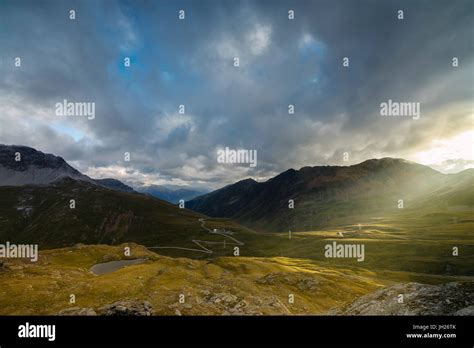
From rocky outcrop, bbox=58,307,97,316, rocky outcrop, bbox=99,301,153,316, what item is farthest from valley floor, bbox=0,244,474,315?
rocky outcrop, bbox=58,307,97,316

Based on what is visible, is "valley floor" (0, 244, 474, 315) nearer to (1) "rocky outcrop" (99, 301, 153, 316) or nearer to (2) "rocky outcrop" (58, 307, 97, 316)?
(1) "rocky outcrop" (99, 301, 153, 316)

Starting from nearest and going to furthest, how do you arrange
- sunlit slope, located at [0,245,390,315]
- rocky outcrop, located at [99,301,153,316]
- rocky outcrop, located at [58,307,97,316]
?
1. rocky outcrop, located at [99,301,153,316]
2. rocky outcrop, located at [58,307,97,316]
3. sunlit slope, located at [0,245,390,315]

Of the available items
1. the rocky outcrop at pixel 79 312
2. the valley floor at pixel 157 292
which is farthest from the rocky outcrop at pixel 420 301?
the rocky outcrop at pixel 79 312

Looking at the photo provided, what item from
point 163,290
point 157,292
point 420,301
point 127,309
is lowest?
point 163,290

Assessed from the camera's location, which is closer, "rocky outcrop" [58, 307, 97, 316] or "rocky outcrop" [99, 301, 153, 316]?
"rocky outcrop" [99, 301, 153, 316]

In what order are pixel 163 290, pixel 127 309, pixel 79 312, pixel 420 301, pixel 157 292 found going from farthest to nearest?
1. pixel 163 290
2. pixel 157 292
3. pixel 79 312
4. pixel 127 309
5. pixel 420 301

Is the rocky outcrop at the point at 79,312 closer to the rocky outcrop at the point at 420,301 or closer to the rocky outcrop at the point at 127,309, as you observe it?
the rocky outcrop at the point at 127,309

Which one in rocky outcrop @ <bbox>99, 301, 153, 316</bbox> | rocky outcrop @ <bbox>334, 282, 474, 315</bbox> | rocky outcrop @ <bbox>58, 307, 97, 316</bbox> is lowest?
rocky outcrop @ <bbox>58, 307, 97, 316</bbox>

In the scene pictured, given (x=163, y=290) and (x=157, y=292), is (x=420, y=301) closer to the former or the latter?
(x=157, y=292)

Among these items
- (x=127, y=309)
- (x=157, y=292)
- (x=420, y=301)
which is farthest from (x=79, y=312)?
(x=420, y=301)

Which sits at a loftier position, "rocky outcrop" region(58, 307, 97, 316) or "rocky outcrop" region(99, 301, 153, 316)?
"rocky outcrop" region(99, 301, 153, 316)

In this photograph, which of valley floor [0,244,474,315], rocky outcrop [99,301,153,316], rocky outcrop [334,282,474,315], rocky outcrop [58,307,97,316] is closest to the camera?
rocky outcrop [334,282,474,315]
